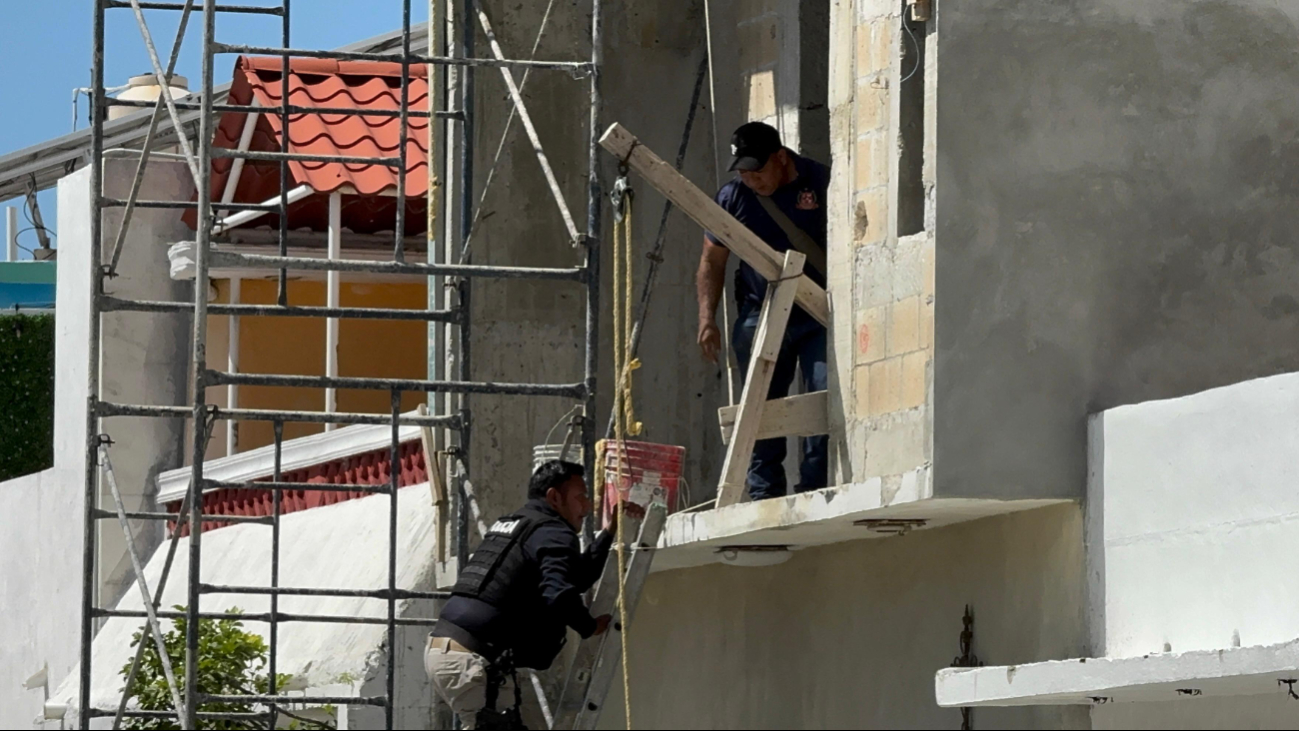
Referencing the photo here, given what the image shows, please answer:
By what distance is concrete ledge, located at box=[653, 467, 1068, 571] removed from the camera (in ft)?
30.7

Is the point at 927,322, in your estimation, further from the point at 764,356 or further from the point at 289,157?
the point at 289,157

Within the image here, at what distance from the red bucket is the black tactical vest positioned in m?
0.69

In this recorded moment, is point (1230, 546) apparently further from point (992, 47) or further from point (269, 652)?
point (269, 652)

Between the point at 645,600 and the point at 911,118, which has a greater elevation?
the point at 911,118

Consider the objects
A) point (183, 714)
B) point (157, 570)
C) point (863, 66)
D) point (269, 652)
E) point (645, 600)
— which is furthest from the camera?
point (157, 570)

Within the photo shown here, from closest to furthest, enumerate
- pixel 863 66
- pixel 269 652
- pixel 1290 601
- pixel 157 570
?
pixel 1290 601, pixel 863 66, pixel 269 652, pixel 157 570

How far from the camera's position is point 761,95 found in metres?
12.5

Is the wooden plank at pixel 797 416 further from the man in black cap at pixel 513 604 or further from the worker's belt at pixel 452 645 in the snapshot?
the worker's belt at pixel 452 645

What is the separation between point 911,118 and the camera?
385 inches

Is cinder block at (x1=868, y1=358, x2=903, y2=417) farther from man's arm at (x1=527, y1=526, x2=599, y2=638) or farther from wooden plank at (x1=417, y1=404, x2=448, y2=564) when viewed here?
wooden plank at (x1=417, y1=404, x2=448, y2=564)

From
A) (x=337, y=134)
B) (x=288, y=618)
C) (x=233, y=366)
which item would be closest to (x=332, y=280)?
(x=233, y=366)

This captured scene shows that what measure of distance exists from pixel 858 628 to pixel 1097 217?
11.4 feet

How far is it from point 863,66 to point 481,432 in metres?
3.59

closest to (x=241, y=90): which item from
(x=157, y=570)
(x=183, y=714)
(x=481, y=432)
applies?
(x=157, y=570)
